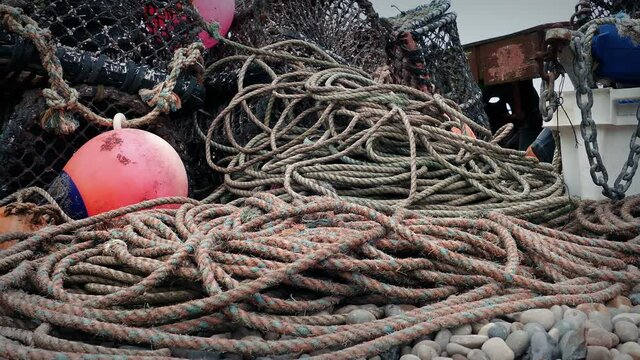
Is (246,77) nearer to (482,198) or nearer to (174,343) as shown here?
(482,198)

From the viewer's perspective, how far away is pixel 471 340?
1.49 meters

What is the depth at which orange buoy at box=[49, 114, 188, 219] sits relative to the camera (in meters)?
2.29

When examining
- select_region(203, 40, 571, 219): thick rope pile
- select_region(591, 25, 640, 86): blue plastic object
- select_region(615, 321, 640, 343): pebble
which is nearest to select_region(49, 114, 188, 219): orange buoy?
select_region(203, 40, 571, 219): thick rope pile

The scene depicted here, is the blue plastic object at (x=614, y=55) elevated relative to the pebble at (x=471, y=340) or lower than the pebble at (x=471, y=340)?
elevated

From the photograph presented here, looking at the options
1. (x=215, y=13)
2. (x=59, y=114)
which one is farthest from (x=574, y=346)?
(x=215, y=13)

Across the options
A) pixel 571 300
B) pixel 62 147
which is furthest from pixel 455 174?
pixel 62 147

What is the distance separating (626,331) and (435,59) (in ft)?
8.93

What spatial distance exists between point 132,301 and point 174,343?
237 millimetres

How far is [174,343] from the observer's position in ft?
4.63

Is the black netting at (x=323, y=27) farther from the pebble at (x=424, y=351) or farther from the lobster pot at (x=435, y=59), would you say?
the pebble at (x=424, y=351)

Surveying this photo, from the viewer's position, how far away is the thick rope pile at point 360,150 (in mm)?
2521

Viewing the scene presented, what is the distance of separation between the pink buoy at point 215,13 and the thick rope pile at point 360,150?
139mm

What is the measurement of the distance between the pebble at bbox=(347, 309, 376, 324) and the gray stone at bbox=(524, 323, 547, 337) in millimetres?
357

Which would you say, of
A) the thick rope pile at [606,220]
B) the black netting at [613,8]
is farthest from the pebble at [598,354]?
the black netting at [613,8]
